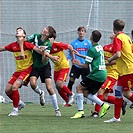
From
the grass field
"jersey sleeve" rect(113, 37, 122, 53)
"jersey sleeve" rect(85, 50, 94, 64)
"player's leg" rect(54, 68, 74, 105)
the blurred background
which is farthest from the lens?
the blurred background

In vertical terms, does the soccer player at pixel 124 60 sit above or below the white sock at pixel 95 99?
above

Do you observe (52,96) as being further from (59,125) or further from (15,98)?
(59,125)

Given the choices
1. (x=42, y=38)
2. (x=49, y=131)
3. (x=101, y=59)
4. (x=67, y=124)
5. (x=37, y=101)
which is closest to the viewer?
(x=49, y=131)

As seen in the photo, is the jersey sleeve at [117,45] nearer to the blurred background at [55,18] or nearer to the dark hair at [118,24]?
the dark hair at [118,24]

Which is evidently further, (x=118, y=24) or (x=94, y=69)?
(x=94, y=69)

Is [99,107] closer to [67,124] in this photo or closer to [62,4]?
[67,124]

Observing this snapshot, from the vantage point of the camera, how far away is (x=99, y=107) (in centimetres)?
1165

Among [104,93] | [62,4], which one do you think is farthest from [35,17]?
[104,93]

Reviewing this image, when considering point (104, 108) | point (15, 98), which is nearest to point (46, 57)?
point (15, 98)

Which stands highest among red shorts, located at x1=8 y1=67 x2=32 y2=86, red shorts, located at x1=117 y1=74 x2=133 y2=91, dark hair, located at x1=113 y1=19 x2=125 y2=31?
dark hair, located at x1=113 y1=19 x2=125 y2=31

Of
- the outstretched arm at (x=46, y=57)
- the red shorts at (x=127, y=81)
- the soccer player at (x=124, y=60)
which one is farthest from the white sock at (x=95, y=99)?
the red shorts at (x=127, y=81)

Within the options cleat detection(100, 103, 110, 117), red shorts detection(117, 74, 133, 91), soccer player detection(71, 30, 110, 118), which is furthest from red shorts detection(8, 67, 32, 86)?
red shorts detection(117, 74, 133, 91)

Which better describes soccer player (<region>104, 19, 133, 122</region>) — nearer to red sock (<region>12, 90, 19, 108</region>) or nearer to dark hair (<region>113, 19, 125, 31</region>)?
dark hair (<region>113, 19, 125, 31</region>)

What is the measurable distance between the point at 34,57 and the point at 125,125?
2945mm
